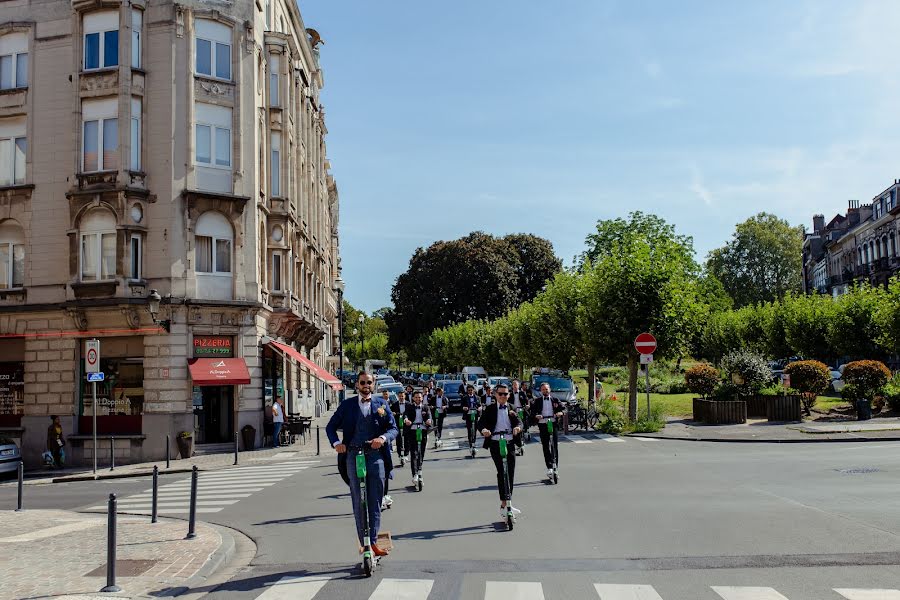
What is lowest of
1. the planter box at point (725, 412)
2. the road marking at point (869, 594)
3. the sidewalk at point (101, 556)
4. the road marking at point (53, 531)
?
the road marking at point (53, 531)

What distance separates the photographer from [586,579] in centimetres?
779

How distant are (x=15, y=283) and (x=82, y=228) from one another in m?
3.37

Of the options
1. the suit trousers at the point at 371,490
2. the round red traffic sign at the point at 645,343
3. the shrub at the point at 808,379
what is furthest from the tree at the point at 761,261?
the suit trousers at the point at 371,490

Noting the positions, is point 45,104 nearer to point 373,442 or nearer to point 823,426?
point 373,442

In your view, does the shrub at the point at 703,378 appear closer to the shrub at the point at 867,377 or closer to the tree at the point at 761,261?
the shrub at the point at 867,377

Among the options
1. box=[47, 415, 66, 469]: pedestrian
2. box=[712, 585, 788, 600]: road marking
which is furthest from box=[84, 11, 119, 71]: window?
box=[712, 585, 788, 600]: road marking

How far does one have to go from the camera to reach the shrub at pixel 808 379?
28.6 metres

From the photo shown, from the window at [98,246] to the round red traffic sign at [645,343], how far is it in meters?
17.0

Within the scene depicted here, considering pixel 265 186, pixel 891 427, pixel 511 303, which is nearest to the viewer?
pixel 891 427

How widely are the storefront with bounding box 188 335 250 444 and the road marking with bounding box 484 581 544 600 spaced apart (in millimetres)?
19418

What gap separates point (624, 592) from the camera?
726cm

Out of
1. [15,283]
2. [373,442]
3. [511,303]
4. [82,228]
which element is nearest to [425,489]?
[373,442]

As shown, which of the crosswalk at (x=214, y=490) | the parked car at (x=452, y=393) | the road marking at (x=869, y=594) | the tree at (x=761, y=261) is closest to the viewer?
the road marking at (x=869, y=594)

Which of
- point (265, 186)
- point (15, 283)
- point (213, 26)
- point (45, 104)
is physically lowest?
point (15, 283)
